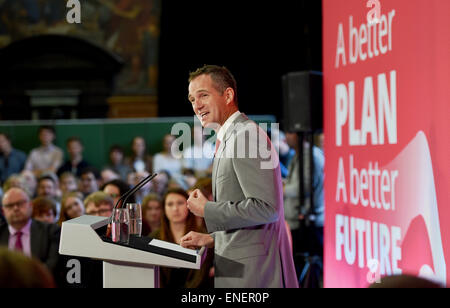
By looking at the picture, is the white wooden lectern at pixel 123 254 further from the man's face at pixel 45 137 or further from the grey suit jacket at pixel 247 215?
the man's face at pixel 45 137

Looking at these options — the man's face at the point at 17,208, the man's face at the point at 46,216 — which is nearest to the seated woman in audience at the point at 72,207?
the man's face at the point at 46,216

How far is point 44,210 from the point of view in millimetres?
4926

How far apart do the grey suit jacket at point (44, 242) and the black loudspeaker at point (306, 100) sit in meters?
2.24

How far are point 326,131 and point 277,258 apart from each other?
78.8 inches

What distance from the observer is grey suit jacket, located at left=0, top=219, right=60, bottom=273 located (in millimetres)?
4148

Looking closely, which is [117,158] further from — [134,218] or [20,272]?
[20,272]

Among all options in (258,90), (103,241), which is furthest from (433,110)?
(258,90)

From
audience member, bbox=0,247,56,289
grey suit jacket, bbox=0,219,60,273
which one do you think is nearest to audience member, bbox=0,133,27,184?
grey suit jacket, bbox=0,219,60,273

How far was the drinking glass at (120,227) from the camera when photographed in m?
2.41

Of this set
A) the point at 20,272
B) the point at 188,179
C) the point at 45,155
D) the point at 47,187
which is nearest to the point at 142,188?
the point at 188,179

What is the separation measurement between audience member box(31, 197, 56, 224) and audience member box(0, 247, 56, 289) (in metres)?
3.88

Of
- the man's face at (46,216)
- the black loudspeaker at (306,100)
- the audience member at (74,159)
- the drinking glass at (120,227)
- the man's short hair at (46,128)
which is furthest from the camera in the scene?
the man's short hair at (46,128)

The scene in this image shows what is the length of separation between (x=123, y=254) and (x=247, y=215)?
44 cm
